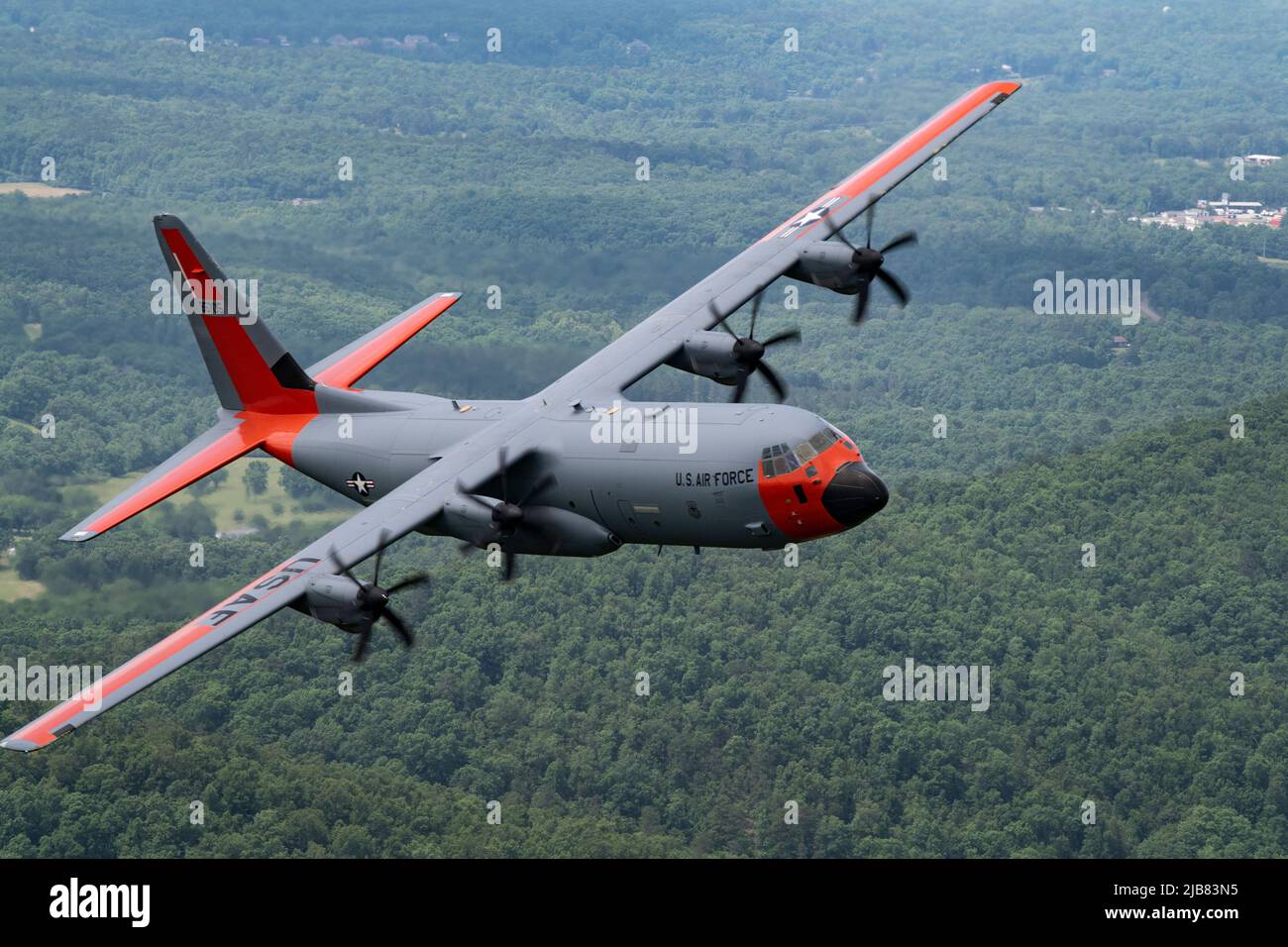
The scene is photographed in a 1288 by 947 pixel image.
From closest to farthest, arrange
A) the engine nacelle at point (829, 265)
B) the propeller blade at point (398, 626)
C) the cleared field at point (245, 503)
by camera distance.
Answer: the propeller blade at point (398, 626), the engine nacelle at point (829, 265), the cleared field at point (245, 503)

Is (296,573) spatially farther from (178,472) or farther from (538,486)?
(178,472)

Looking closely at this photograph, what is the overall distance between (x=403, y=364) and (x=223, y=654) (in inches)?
1132

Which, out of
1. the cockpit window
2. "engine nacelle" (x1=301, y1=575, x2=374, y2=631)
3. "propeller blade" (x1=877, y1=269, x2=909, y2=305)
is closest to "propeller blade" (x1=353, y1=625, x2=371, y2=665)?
"engine nacelle" (x1=301, y1=575, x2=374, y2=631)

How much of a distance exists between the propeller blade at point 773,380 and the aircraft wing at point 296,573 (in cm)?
877

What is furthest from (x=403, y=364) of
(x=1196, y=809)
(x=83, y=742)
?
(x=1196, y=809)

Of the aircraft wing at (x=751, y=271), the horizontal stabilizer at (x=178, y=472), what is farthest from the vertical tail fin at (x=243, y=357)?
the aircraft wing at (x=751, y=271)

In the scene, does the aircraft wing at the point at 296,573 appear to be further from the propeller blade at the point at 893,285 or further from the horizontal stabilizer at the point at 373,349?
the propeller blade at the point at 893,285

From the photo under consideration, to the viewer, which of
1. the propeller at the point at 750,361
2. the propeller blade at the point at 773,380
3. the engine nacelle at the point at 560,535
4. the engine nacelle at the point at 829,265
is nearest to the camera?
the engine nacelle at the point at 560,535

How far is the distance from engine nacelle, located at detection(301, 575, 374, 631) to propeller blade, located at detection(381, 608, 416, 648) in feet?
1.76

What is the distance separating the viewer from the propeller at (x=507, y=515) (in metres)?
58.8

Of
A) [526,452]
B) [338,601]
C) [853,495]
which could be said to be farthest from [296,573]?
[853,495]

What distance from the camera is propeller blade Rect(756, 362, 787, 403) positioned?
217 feet

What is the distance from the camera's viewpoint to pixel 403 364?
16212 cm
